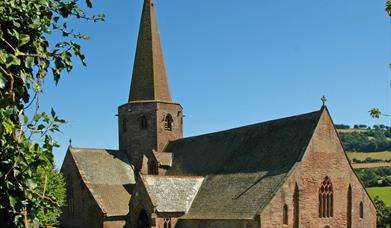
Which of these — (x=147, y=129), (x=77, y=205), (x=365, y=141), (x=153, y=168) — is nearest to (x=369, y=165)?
(x=365, y=141)

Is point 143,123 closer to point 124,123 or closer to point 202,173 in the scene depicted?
point 124,123

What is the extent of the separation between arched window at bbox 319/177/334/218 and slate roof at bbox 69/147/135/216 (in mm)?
16666

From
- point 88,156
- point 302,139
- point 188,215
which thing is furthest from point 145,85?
point 302,139

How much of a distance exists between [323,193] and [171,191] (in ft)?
37.6

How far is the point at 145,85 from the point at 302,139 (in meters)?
20.3

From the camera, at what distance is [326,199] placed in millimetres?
36125

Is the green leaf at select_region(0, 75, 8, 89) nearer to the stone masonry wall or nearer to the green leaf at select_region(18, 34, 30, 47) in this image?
the green leaf at select_region(18, 34, 30, 47)

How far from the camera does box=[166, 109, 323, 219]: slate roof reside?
35.4 metres

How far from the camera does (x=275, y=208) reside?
3350 cm

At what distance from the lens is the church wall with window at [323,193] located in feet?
112

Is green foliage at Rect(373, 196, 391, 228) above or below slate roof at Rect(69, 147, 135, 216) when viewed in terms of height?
below

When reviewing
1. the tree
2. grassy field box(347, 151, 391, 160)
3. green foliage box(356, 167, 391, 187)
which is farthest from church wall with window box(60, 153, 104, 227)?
grassy field box(347, 151, 391, 160)

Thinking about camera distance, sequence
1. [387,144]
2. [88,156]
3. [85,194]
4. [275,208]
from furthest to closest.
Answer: [387,144]
[88,156]
[85,194]
[275,208]

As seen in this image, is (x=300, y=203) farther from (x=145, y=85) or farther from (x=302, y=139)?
(x=145, y=85)
